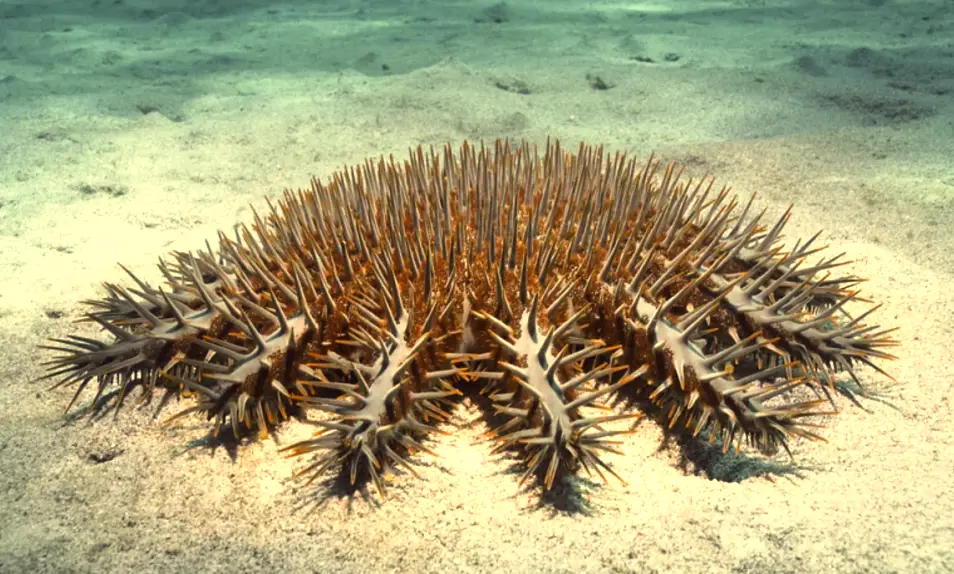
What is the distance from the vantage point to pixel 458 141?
630 centimetres

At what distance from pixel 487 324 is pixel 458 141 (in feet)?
12.5

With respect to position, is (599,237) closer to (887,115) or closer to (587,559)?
(587,559)

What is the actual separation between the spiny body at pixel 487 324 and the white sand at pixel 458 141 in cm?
22

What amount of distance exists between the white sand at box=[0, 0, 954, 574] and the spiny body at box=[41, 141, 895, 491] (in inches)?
8.9

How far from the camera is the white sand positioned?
237 centimetres

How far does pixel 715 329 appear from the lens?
287cm

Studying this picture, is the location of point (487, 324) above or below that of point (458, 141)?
above

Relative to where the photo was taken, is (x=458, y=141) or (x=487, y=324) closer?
(x=487, y=324)

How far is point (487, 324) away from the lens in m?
2.82

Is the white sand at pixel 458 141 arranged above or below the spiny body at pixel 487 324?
below

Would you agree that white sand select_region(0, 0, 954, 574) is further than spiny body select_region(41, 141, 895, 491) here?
No

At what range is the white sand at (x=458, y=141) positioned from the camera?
237 cm

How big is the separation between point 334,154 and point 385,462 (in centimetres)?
419

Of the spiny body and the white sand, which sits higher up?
the spiny body
